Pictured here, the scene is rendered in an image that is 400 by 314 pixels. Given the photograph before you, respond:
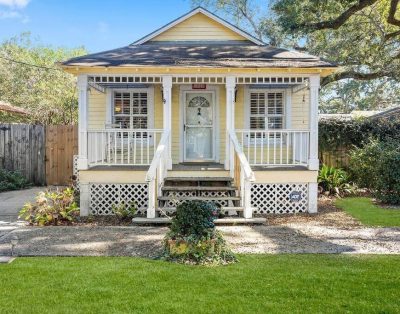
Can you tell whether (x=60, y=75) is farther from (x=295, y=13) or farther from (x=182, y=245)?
(x=182, y=245)

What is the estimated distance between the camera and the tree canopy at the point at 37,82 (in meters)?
23.5

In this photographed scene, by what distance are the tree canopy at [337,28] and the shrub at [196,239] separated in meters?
7.75

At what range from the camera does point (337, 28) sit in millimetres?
16406

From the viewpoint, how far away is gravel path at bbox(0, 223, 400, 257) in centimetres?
691

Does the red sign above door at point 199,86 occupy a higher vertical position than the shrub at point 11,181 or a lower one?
higher

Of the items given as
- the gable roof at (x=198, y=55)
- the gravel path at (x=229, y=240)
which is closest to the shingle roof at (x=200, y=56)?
the gable roof at (x=198, y=55)

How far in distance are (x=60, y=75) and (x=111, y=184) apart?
1963 cm

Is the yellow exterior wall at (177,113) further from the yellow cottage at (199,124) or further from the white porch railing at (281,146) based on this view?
the white porch railing at (281,146)

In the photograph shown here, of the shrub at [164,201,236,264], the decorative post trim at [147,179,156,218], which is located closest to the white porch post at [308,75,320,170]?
the decorative post trim at [147,179,156,218]

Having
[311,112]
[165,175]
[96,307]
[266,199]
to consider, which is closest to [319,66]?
[311,112]

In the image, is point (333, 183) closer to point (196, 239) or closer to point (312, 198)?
point (312, 198)

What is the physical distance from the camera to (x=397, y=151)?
41.7 ft

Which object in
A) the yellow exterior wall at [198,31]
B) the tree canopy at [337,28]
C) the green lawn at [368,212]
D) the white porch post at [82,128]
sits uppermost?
the tree canopy at [337,28]

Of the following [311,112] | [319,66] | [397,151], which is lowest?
[397,151]
